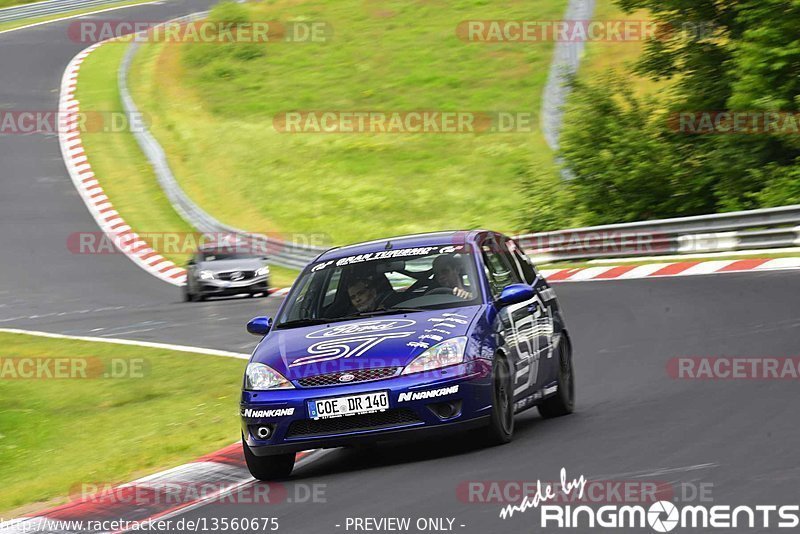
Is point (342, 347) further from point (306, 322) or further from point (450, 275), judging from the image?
point (450, 275)

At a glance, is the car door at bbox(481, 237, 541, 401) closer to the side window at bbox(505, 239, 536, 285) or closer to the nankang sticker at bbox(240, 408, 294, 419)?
the side window at bbox(505, 239, 536, 285)

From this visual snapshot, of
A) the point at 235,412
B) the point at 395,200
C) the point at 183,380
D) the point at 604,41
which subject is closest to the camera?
the point at 235,412

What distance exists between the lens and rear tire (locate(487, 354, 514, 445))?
28.5 feet

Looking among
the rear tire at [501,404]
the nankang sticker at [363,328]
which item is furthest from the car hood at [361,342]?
the rear tire at [501,404]

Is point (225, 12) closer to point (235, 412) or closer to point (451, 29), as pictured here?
point (451, 29)

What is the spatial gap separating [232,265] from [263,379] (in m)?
17.7

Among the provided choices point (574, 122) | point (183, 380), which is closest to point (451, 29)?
point (574, 122)

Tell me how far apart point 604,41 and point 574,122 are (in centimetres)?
1641

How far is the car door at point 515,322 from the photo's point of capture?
9.30m

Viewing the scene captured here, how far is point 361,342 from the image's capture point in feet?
28.6

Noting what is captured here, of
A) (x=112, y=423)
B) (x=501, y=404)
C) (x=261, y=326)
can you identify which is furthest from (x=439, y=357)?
(x=112, y=423)

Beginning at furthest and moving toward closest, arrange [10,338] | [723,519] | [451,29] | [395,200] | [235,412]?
1. [451,29]
2. [395,200]
3. [10,338]
4. [235,412]
5. [723,519]

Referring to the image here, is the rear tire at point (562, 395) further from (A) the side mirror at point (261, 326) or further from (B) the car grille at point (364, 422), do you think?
(A) the side mirror at point (261, 326)

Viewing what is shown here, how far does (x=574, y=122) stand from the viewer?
90.5 feet
